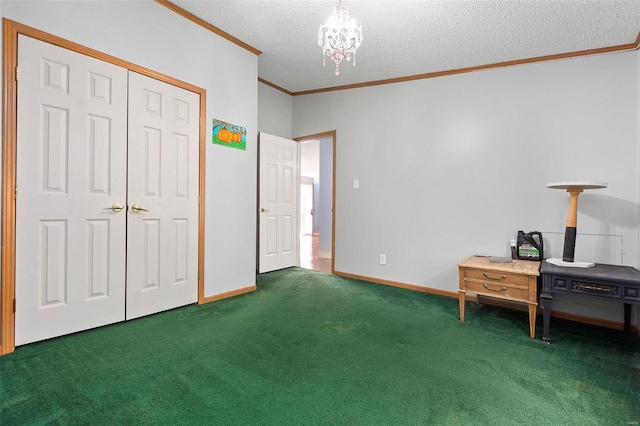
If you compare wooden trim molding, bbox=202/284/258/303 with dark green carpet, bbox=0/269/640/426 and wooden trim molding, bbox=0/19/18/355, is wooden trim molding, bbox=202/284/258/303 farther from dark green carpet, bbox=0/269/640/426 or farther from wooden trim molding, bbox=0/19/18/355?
wooden trim molding, bbox=0/19/18/355

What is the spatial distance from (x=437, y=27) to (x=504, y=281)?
229cm

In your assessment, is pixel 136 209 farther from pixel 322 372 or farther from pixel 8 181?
pixel 322 372

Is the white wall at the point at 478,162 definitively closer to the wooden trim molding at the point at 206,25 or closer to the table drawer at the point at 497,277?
the table drawer at the point at 497,277

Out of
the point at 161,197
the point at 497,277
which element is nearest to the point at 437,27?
the point at 497,277

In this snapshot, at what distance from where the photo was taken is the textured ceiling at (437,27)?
8.21 ft

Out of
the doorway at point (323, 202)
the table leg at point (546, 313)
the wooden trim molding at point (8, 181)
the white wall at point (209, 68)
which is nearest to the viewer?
the wooden trim molding at point (8, 181)

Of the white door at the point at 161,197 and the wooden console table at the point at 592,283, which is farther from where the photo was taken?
the white door at the point at 161,197

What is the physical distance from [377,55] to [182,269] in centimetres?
298

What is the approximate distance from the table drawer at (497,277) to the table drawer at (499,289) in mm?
29

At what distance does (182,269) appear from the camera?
2965mm

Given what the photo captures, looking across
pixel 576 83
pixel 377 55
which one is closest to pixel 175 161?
pixel 377 55

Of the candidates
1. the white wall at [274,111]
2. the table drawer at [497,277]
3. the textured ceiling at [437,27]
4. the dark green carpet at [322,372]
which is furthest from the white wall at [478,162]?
the dark green carpet at [322,372]

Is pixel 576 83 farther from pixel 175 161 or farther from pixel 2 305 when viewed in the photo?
pixel 2 305

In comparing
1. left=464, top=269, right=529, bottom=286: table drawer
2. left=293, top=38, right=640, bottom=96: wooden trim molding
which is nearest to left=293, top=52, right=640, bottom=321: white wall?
left=293, top=38, right=640, bottom=96: wooden trim molding
